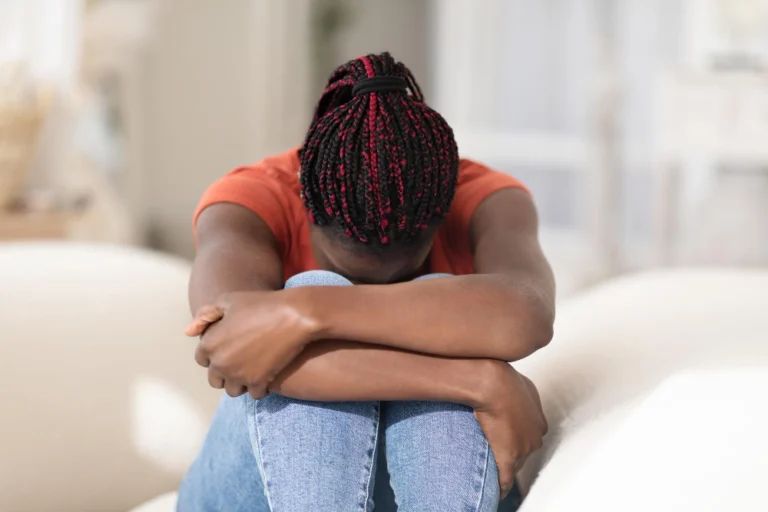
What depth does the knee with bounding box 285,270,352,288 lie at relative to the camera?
820mm

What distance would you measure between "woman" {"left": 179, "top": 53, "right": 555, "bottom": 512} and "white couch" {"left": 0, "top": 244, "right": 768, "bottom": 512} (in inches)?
3.5

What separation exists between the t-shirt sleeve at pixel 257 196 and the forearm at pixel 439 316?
0.67ft

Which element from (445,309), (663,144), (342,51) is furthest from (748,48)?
(445,309)

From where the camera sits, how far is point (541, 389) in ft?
3.12

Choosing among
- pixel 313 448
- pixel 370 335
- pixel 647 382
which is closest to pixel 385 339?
pixel 370 335

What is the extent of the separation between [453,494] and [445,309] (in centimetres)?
16

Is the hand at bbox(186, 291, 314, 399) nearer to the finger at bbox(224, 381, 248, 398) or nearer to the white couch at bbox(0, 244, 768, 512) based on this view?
the finger at bbox(224, 381, 248, 398)

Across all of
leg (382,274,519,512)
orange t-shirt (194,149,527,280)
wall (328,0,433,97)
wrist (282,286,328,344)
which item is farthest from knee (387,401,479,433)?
wall (328,0,433,97)

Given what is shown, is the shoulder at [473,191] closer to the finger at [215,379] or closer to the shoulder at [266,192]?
the shoulder at [266,192]

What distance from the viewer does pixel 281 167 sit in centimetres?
98

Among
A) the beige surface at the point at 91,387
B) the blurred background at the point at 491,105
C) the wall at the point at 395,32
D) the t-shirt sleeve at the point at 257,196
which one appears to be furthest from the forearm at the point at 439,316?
the wall at the point at 395,32

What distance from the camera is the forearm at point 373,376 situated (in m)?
0.76

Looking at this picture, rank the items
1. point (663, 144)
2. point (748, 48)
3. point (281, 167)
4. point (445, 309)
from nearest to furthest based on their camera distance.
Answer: point (445, 309) → point (281, 167) → point (663, 144) → point (748, 48)

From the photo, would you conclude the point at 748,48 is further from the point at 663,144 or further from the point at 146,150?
the point at 146,150
